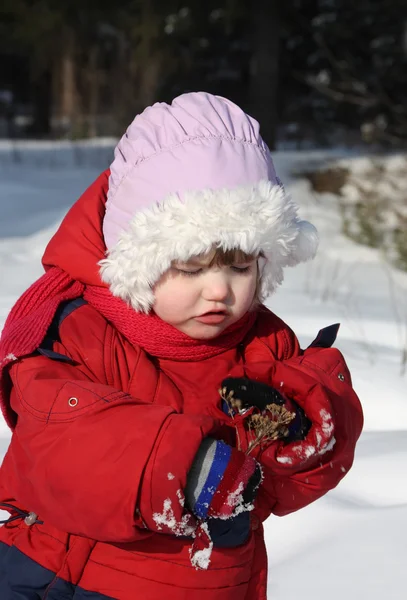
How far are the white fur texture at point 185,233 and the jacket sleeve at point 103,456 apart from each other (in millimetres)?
217

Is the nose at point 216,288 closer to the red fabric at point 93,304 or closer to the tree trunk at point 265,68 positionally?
the red fabric at point 93,304

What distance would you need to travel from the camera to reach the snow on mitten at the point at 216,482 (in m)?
1.45

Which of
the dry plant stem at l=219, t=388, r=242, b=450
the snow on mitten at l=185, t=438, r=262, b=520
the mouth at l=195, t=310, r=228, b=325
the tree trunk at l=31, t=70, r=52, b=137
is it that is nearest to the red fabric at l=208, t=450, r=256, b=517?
the snow on mitten at l=185, t=438, r=262, b=520

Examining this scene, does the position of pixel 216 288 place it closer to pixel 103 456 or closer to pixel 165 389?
pixel 165 389

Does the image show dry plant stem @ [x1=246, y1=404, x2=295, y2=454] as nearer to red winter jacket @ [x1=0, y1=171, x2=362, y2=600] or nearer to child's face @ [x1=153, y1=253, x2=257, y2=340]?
red winter jacket @ [x1=0, y1=171, x2=362, y2=600]

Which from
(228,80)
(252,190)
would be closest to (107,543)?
Result: (252,190)

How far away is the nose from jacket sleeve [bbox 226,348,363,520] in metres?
0.16

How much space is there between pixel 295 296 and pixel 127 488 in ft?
13.7

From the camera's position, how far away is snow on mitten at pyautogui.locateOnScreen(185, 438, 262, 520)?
56.9 inches

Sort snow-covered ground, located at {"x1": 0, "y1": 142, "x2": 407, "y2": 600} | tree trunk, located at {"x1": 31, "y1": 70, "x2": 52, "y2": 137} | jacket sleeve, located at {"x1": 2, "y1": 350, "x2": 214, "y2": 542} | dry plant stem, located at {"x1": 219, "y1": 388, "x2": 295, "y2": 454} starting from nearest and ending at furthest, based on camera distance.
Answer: jacket sleeve, located at {"x1": 2, "y1": 350, "x2": 214, "y2": 542}, dry plant stem, located at {"x1": 219, "y1": 388, "x2": 295, "y2": 454}, snow-covered ground, located at {"x1": 0, "y1": 142, "x2": 407, "y2": 600}, tree trunk, located at {"x1": 31, "y1": 70, "x2": 52, "y2": 137}

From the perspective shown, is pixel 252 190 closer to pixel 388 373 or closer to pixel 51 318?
pixel 51 318

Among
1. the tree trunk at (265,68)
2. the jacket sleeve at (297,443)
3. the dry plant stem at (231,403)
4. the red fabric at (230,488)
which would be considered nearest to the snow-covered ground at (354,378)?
the jacket sleeve at (297,443)

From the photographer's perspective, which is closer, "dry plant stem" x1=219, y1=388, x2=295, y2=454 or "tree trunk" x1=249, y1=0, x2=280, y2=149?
Answer: "dry plant stem" x1=219, y1=388, x2=295, y2=454

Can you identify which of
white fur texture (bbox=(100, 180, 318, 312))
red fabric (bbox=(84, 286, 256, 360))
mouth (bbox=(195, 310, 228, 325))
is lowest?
red fabric (bbox=(84, 286, 256, 360))
